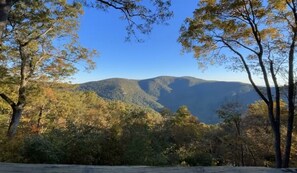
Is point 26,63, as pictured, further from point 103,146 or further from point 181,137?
point 181,137

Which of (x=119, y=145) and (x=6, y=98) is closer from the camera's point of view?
(x=119, y=145)

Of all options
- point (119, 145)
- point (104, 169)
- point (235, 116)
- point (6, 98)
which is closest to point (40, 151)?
point (119, 145)

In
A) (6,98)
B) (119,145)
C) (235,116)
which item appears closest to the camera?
(119,145)

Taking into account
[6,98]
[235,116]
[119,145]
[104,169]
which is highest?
[6,98]

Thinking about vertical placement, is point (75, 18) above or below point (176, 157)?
above

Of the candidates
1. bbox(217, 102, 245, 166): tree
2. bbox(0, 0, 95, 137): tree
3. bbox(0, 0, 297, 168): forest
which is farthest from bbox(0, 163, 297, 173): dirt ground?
bbox(217, 102, 245, 166): tree

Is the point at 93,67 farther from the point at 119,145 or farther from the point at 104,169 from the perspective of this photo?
the point at 104,169

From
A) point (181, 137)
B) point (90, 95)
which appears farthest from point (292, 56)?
point (90, 95)

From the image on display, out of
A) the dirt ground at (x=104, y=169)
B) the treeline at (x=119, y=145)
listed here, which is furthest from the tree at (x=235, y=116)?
the dirt ground at (x=104, y=169)

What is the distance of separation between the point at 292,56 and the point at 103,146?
7032 millimetres

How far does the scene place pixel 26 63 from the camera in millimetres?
12047

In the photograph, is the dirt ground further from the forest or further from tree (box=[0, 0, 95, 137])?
tree (box=[0, 0, 95, 137])

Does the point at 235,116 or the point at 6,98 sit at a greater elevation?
the point at 6,98

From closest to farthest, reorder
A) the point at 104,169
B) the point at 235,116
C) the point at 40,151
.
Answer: the point at 104,169 → the point at 40,151 → the point at 235,116
